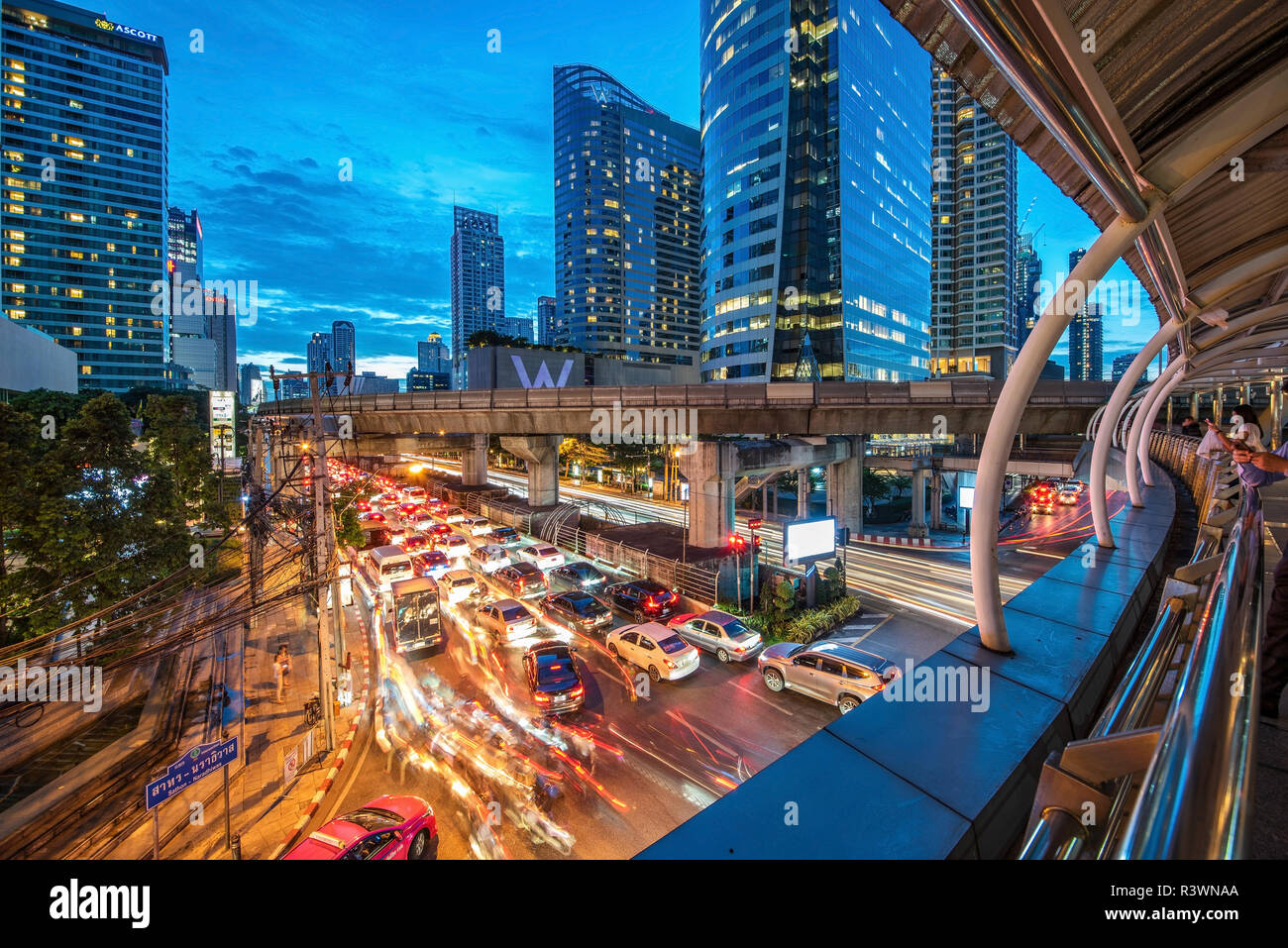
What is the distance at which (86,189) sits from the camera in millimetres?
85500

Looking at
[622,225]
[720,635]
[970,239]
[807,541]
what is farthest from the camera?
[622,225]

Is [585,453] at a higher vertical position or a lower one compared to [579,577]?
higher

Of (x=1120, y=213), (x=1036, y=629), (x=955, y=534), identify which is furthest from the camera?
(x=955, y=534)

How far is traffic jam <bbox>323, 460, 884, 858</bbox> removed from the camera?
30.2ft

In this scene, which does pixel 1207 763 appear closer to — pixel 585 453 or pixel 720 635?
pixel 720 635

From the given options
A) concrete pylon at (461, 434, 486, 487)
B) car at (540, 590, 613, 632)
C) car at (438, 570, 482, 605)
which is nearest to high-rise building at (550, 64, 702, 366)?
concrete pylon at (461, 434, 486, 487)

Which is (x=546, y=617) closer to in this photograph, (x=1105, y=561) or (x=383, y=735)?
(x=383, y=735)

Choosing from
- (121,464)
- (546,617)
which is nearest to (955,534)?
(546,617)

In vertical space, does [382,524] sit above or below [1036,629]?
below

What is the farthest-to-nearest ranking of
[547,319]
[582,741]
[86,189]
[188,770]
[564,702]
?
[547,319], [86,189], [564,702], [582,741], [188,770]

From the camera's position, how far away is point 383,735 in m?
12.0

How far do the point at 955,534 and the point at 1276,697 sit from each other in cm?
4162

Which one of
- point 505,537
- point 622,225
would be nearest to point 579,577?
point 505,537

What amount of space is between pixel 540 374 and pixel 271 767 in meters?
48.9
